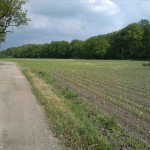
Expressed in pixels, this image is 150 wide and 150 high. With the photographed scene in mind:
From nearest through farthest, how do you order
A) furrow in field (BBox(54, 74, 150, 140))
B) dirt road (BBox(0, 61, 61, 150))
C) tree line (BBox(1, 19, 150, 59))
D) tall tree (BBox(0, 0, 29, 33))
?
dirt road (BBox(0, 61, 61, 150)) → furrow in field (BBox(54, 74, 150, 140)) → tall tree (BBox(0, 0, 29, 33)) → tree line (BBox(1, 19, 150, 59))

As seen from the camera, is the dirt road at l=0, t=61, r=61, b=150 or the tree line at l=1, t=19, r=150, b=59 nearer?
the dirt road at l=0, t=61, r=61, b=150

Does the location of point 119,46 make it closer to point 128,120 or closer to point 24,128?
point 128,120

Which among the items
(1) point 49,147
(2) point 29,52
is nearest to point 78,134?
(1) point 49,147

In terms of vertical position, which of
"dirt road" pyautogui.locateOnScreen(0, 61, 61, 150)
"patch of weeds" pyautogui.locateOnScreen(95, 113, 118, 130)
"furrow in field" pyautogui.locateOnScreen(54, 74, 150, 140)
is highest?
"dirt road" pyautogui.locateOnScreen(0, 61, 61, 150)

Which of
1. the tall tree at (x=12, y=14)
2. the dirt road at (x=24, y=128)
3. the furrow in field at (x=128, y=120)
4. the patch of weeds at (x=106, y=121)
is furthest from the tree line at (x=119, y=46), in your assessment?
the patch of weeds at (x=106, y=121)

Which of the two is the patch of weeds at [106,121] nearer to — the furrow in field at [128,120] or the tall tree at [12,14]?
the furrow in field at [128,120]

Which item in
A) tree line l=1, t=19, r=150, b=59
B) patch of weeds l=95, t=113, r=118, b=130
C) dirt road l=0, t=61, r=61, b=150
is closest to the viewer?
dirt road l=0, t=61, r=61, b=150

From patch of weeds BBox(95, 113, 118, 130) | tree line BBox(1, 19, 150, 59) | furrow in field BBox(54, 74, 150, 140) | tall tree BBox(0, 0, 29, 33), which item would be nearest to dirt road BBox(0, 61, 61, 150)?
patch of weeds BBox(95, 113, 118, 130)

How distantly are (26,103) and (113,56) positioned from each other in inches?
4455

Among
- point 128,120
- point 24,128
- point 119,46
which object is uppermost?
point 119,46

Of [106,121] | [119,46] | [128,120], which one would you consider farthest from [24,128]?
[119,46]

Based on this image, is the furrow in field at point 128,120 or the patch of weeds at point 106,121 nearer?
the furrow in field at point 128,120

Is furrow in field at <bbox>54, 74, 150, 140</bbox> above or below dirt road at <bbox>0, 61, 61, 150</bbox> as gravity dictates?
below

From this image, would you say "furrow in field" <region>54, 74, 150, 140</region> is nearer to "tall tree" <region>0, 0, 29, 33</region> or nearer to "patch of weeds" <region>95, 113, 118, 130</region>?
"patch of weeds" <region>95, 113, 118, 130</region>
